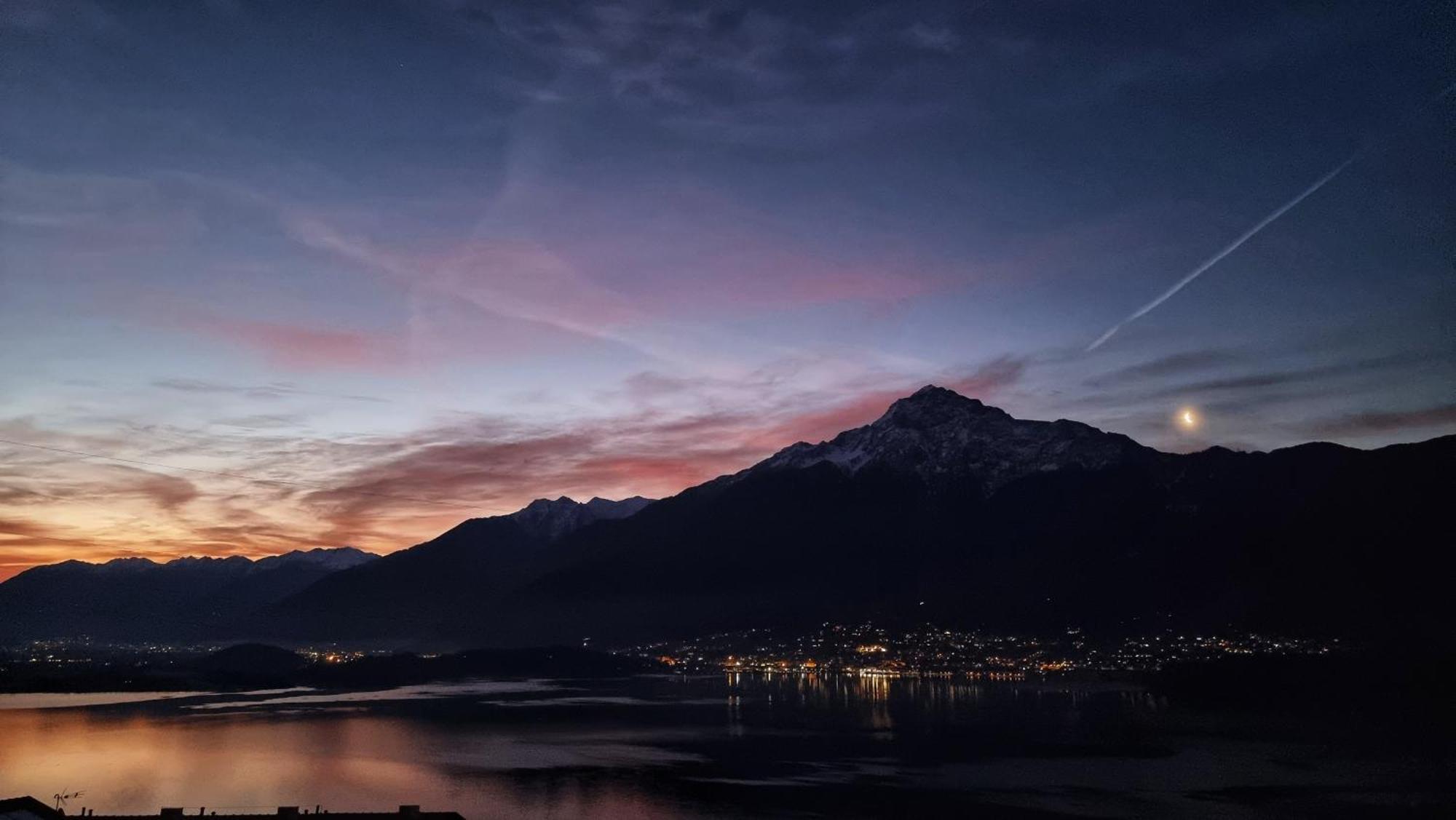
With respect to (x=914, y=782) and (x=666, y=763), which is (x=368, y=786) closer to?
(x=666, y=763)

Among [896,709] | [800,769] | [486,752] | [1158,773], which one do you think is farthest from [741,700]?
[1158,773]

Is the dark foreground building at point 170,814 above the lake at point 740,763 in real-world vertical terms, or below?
above

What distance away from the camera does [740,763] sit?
100188mm

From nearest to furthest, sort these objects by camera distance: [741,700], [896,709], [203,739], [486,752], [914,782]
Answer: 1. [914,782]
2. [486,752]
3. [203,739]
4. [896,709]
5. [741,700]

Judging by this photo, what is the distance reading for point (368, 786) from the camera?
8969cm

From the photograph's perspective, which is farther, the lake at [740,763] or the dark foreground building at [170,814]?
the lake at [740,763]

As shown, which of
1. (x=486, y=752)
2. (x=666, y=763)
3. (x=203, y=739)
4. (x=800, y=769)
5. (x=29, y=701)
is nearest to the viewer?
(x=800, y=769)

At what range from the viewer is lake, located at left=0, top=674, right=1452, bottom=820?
7775cm

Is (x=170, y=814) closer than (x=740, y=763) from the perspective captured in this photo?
Yes

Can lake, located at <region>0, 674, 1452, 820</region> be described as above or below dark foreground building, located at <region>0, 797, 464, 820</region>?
below

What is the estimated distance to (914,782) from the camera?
85.4 metres

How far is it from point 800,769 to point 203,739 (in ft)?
261

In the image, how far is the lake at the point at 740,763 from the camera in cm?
7775

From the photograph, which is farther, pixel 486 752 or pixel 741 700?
pixel 741 700
